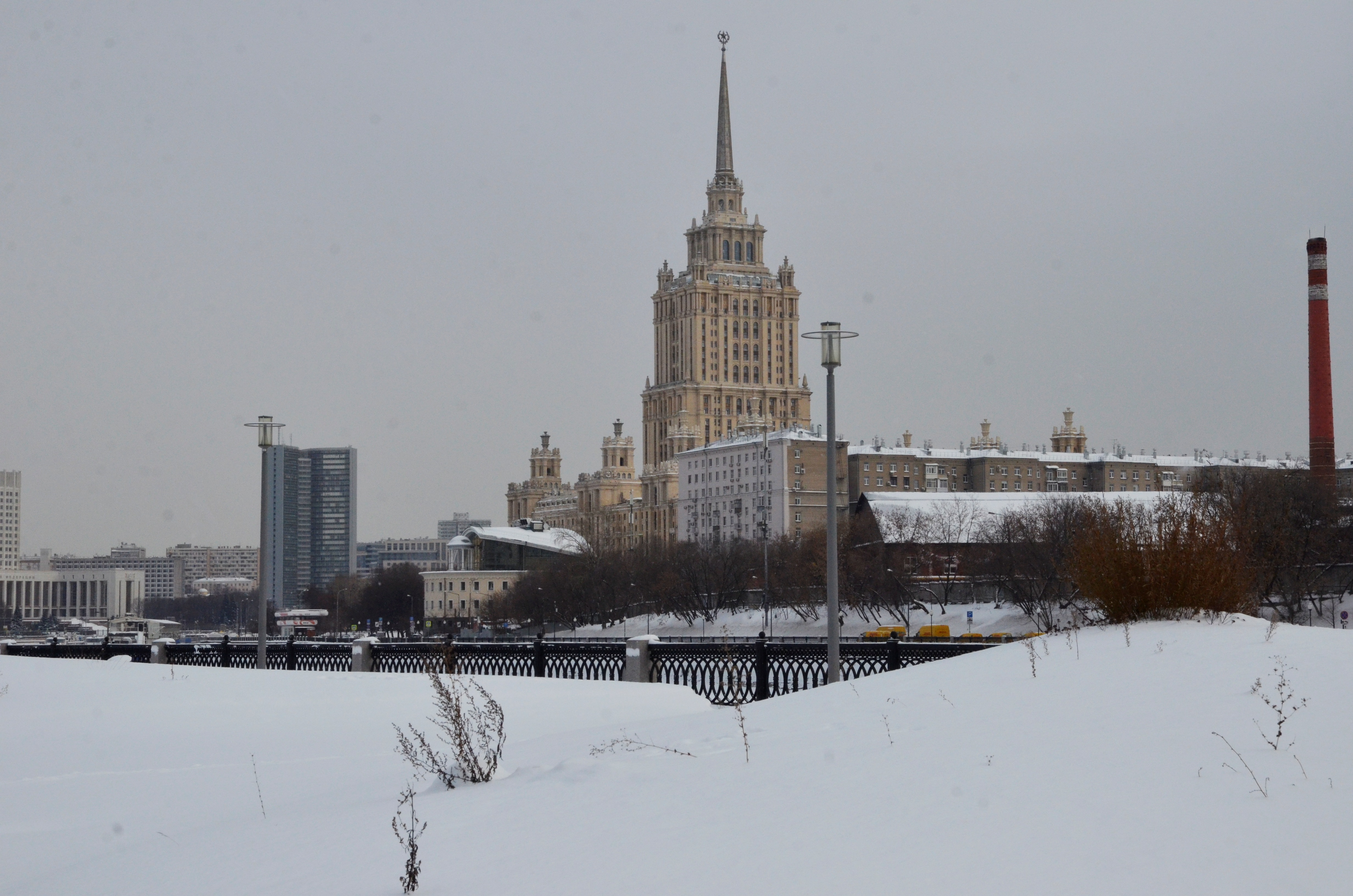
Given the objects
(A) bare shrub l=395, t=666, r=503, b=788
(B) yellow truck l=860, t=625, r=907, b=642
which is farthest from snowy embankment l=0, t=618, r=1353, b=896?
(B) yellow truck l=860, t=625, r=907, b=642

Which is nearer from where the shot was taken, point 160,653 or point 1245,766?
point 1245,766

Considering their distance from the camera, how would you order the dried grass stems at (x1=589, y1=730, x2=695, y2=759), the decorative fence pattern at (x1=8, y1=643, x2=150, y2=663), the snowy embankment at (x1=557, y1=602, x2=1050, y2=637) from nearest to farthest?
the dried grass stems at (x1=589, y1=730, x2=695, y2=759), the decorative fence pattern at (x1=8, y1=643, x2=150, y2=663), the snowy embankment at (x1=557, y1=602, x2=1050, y2=637)

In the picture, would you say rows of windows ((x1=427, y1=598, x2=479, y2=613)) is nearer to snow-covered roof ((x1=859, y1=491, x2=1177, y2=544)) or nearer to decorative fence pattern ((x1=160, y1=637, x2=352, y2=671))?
snow-covered roof ((x1=859, y1=491, x2=1177, y2=544))

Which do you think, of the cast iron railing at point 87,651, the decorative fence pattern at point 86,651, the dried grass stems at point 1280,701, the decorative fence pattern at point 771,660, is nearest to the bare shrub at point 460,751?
the dried grass stems at point 1280,701

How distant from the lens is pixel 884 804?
9.41 meters

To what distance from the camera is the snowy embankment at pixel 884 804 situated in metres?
8.18

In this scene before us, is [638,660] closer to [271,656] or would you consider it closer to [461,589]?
[271,656]

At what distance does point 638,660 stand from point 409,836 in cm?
2069

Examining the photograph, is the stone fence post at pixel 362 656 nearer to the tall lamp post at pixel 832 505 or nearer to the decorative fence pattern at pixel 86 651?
the decorative fence pattern at pixel 86 651

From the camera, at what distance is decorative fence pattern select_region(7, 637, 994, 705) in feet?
87.1

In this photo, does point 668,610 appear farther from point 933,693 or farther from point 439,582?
point 933,693

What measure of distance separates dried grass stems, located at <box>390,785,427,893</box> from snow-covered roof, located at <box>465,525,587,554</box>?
16399cm

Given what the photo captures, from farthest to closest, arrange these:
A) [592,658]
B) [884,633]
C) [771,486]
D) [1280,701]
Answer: [771,486]
[884,633]
[592,658]
[1280,701]

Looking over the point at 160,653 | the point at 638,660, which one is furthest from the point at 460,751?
the point at 160,653
